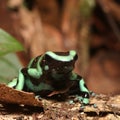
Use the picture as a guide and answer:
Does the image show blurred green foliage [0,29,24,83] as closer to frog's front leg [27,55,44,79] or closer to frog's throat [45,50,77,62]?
frog's front leg [27,55,44,79]

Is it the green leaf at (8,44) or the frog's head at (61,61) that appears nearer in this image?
the frog's head at (61,61)

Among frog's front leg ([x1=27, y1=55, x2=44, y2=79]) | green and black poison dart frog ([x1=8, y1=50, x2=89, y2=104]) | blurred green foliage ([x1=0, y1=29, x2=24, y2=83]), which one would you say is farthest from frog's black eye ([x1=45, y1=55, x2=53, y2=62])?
blurred green foliage ([x1=0, y1=29, x2=24, y2=83])

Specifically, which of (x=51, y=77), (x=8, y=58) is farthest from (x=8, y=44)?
(x=8, y=58)

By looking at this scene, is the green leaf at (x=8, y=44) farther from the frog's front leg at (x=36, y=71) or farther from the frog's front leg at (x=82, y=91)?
the frog's front leg at (x=82, y=91)

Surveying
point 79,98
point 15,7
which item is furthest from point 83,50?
point 79,98

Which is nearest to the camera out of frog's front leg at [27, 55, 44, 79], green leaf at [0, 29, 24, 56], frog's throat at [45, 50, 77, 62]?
frog's throat at [45, 50, 77, 62]

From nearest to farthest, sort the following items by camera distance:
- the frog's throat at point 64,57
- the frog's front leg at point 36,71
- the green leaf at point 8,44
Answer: the frog's throat at point 64,57
the frog's front leg at point 36,71
the green leaf at point 8,44

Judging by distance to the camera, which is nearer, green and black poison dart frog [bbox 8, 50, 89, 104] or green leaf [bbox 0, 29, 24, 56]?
green and black poison dart frog [bbox 8, 50, 89, 104]

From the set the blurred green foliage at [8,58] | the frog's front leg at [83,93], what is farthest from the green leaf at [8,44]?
the frog's front leg at [83,93]

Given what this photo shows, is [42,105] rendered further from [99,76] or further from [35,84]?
[99,76]
